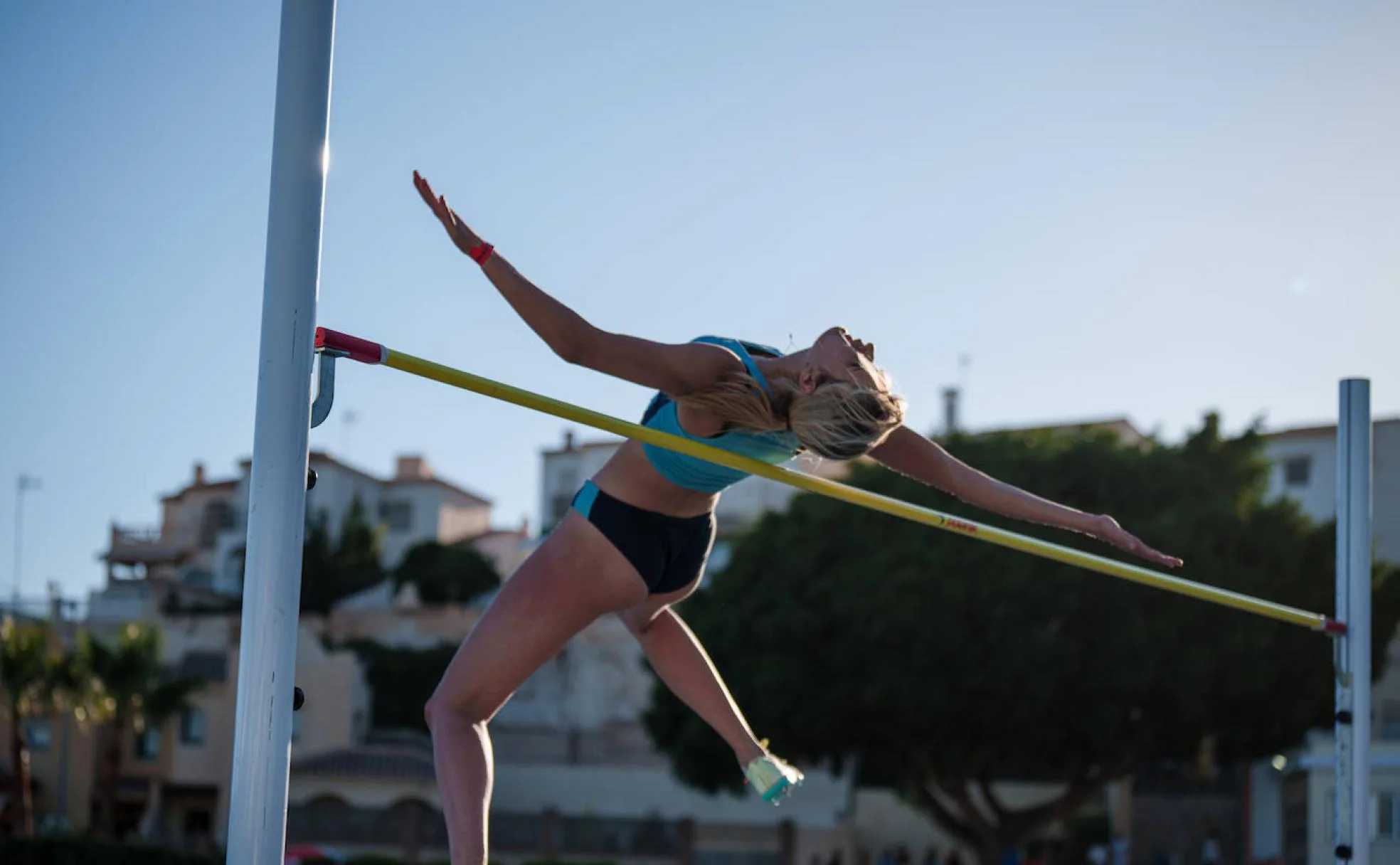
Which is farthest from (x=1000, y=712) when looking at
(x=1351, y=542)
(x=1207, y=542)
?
(x=1351, y=542)

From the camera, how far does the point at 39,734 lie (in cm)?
3744

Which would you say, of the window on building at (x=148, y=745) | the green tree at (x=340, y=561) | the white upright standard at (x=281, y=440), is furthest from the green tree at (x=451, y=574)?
the white upright standard at (x=281, y=440)

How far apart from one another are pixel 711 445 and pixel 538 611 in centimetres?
56

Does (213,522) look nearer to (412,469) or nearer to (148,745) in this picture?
(412,469)

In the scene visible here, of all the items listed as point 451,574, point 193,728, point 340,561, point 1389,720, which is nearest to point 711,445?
point 1389,720

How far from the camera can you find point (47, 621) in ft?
117

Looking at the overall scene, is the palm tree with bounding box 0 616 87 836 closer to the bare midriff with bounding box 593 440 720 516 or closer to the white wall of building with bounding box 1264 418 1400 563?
the bare midriff with bounding box 593 440 720 516

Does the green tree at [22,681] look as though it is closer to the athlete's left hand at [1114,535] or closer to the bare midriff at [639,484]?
the bare midriff at [639,484]

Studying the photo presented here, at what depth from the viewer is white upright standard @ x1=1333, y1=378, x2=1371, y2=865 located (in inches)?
204

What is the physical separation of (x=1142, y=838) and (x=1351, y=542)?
27642 millimetres

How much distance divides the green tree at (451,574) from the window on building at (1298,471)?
2312 centimetres

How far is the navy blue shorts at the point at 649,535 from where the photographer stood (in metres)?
3.46

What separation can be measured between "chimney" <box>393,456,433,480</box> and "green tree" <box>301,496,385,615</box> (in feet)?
18.3

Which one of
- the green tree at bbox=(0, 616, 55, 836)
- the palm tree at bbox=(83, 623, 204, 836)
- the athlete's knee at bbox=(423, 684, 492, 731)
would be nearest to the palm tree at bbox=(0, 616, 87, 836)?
the green tree at bbox=(0, 616, 55, 836)
